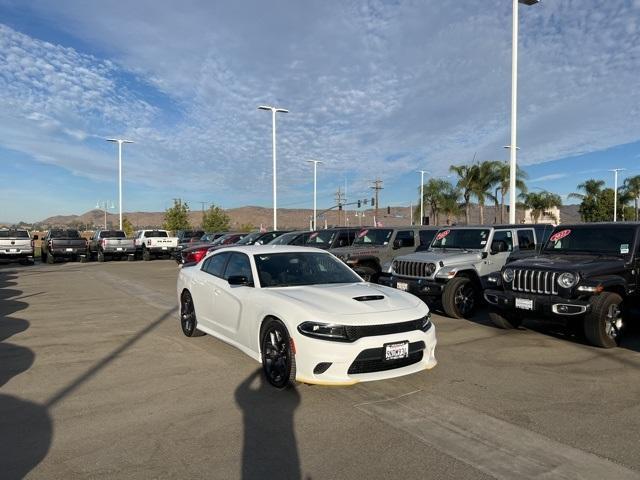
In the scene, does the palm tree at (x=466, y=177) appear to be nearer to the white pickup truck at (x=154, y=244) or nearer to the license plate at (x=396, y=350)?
the white pickup truck at (x=154, y=244)

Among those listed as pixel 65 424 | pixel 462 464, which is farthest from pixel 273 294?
pixel 462 464

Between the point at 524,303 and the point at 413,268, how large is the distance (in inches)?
120

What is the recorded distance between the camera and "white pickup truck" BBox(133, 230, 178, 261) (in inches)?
1154

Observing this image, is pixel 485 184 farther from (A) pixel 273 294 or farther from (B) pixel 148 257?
(A) pixel 273 294

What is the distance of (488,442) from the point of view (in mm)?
4082

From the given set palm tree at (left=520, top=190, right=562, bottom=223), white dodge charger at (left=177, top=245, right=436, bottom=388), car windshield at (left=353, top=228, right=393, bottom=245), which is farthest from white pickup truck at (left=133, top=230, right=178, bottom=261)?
palm tree at (left=520, top=190, right=562, bottom=223)

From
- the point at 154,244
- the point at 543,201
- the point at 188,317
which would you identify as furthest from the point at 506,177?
the point at 188,317

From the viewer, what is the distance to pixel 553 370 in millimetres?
6125

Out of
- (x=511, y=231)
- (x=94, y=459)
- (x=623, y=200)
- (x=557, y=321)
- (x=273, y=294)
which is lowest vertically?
(x=94, y=459)

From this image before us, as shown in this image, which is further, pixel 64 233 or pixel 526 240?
pixel 64 233

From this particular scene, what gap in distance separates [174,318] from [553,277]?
685 cm

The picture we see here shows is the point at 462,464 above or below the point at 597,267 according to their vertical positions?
below

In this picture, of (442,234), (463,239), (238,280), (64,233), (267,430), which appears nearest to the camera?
(267,430)

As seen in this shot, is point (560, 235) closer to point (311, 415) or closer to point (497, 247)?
point (497, 247)
